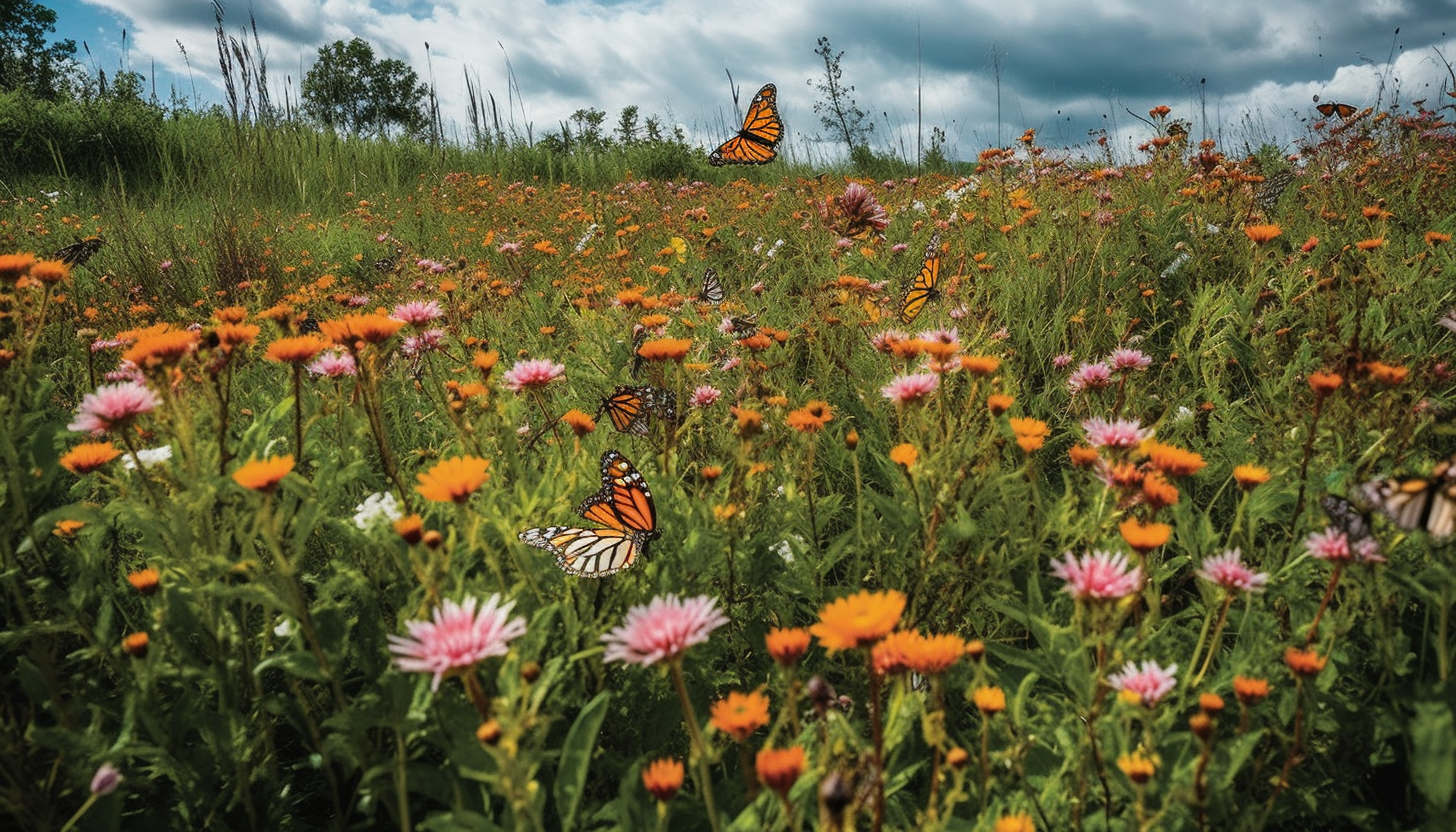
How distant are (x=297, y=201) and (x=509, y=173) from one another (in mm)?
2479

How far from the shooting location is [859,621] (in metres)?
0.84

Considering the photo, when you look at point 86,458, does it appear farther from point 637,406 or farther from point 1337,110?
point 1337,110

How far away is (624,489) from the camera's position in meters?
1.38

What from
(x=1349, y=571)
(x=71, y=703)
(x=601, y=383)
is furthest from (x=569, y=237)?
(x=1349, y=571)

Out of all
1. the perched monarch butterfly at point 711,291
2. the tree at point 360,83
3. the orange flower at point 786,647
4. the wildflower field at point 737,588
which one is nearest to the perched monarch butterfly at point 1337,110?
the wildflower field at point 737,588

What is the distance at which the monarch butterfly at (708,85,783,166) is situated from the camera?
17.0 ft

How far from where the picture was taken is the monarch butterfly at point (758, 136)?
518 centimetres

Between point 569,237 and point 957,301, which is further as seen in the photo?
point 569,237

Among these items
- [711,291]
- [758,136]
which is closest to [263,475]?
[711,291]

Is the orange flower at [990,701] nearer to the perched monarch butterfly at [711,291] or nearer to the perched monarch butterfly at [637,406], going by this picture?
the perched monarch butterfly at [637,406]

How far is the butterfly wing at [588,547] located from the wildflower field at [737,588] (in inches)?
0.4

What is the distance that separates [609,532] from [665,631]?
18.2 inches

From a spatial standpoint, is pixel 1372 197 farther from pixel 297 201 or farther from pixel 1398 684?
pixel 297 201

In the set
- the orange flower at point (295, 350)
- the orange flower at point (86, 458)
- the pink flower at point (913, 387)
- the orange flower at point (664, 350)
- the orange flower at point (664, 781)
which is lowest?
the orange flower at point (664, 781)
